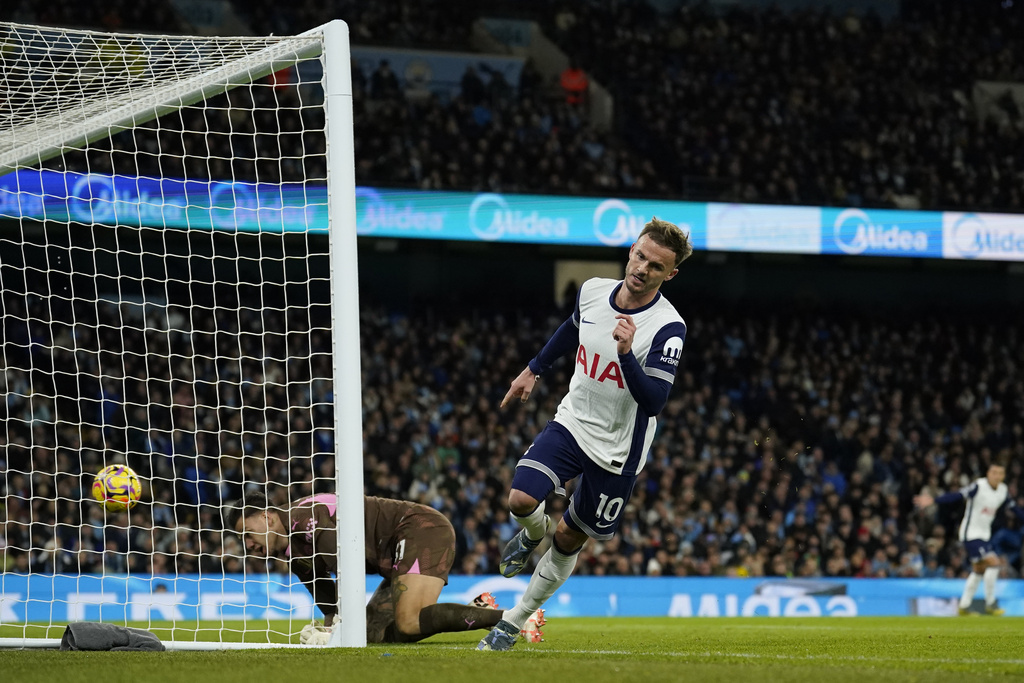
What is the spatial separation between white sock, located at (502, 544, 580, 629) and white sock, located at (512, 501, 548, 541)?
109 mm

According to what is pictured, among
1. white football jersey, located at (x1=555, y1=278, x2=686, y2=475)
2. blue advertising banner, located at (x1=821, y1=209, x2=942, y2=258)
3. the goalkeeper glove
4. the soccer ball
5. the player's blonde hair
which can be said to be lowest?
the goalkeeper glove

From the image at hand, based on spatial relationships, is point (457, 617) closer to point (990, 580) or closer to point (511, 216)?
point (990, 580)

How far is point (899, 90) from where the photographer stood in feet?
78.3

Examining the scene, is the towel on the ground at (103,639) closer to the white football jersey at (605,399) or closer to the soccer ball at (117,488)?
the soccer ball at (117,488)

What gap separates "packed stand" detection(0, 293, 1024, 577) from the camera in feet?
49.0

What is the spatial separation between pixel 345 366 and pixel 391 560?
1.89m

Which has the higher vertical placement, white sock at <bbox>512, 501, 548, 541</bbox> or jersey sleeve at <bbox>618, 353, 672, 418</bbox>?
jersey sleeve at <bbox>618, 353, 672, 418</bbox>

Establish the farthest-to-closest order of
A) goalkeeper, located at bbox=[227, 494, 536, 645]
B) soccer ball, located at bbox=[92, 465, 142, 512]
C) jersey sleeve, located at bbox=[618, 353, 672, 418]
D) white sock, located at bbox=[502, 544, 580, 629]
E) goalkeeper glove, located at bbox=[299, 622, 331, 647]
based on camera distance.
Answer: goalkeeper, located at bbox=[227, 494, 536, 645] → soccer ball, located at bbox=[92, 465, 142, 512] → goalkeeper glove, located at bbox=[299, 622, 331, 647] → white sock, located at bbox=[502, 544, 580, 629] → jersey sleeve, located at bbox=[618, 353, 672, 418]

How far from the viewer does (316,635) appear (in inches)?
262

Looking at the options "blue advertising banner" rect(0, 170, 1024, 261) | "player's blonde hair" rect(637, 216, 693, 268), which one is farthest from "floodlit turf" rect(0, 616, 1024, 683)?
"blue advertising banner" rect(0, 170, 1024, 261)

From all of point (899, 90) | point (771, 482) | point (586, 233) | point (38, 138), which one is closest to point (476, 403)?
point (586, 233)

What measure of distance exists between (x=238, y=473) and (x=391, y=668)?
35.9ft

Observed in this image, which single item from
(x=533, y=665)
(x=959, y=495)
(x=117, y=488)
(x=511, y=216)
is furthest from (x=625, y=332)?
(x=511, y=216)

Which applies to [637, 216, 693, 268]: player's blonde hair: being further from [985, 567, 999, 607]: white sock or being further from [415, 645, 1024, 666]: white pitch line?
[985, 567, 999, 607]: white sock
